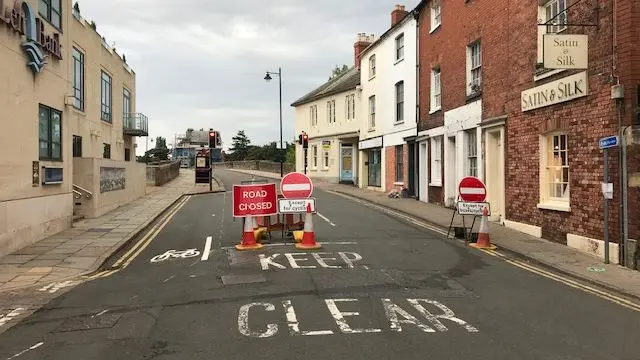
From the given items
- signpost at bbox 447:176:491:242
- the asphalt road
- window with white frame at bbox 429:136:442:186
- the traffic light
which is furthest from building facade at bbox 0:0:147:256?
window with white frame at bbox 429:136:442:186

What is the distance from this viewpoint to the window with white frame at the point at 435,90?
22797mm

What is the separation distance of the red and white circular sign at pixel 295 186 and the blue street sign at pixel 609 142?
590cm

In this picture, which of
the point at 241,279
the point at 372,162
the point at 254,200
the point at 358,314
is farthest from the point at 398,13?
the point at 358,314

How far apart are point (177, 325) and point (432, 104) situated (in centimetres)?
1821

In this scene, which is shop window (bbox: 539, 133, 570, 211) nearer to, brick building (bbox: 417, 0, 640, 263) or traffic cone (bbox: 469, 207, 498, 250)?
brick building (bbox: 417, 0, 640, 263)

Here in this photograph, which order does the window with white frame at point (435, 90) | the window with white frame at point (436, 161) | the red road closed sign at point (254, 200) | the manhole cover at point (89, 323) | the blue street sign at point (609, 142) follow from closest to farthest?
1. the manhole cover at point (89, 323)
2. the blue street sign at point (609, 142)
3. the red road closed sign at point (254, 200)
4. the window with white frame at point (436, 161)
5. the window with white frame at point (435, 90)

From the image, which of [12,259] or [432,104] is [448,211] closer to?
[432,104]

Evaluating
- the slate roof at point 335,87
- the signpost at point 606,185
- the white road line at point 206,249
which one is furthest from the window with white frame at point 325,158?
the signpost at point 606,185

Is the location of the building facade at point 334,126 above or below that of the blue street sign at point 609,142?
above

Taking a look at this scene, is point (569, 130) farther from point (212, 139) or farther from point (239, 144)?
point (239, 144)

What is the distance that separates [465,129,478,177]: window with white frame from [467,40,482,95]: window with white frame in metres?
1.38

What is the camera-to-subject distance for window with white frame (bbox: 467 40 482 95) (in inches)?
728

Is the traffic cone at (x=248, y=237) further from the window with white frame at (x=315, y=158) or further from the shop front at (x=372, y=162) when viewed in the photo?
the window with white frame at (x=315, y=158)

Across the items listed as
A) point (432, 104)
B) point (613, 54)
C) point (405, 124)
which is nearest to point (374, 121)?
point (405, 124)
